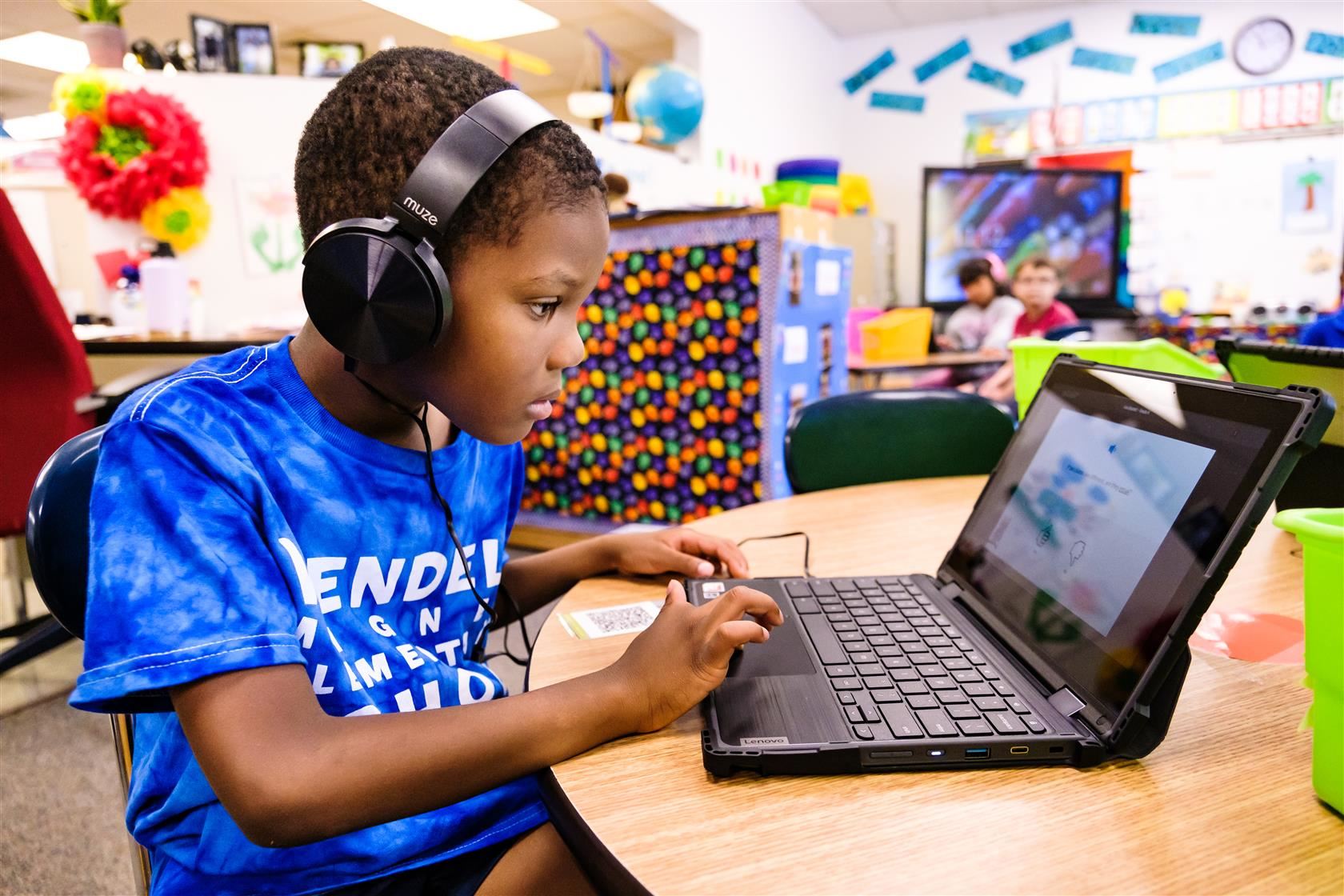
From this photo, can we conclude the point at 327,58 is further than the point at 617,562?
Yes

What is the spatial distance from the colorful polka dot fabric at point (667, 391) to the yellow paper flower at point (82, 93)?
5.13 feet

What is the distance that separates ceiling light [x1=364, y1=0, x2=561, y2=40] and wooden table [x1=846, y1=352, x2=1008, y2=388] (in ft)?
9.01

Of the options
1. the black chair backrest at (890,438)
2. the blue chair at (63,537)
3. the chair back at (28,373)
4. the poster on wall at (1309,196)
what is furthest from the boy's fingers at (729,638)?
the poster on wall at (1309,196)

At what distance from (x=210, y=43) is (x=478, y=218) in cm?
279

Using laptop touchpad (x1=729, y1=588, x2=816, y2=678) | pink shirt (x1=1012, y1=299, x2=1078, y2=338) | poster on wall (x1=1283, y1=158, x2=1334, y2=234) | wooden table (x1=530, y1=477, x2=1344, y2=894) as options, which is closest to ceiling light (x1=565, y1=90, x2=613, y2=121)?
pink shirt (x1=1012, y1=299, x2=1078, y2=338)

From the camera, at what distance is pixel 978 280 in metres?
4.69

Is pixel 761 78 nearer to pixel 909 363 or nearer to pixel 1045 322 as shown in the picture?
pixel 1045 322

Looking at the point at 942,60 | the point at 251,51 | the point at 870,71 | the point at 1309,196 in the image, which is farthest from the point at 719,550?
the point at 870,71

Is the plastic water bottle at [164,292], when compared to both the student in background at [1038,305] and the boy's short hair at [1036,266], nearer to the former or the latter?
the student in background at [1038,305]

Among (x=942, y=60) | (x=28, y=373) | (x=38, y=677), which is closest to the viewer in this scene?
(x=28, y=373)

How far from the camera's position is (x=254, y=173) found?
8.95 ft

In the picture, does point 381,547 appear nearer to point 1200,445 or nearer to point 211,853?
point 211,853

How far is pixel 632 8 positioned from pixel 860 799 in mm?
4483

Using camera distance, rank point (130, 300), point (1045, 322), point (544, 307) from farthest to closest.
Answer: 1. point (1045, 322)
2. point (130, 300)
3. point (544, 307)
